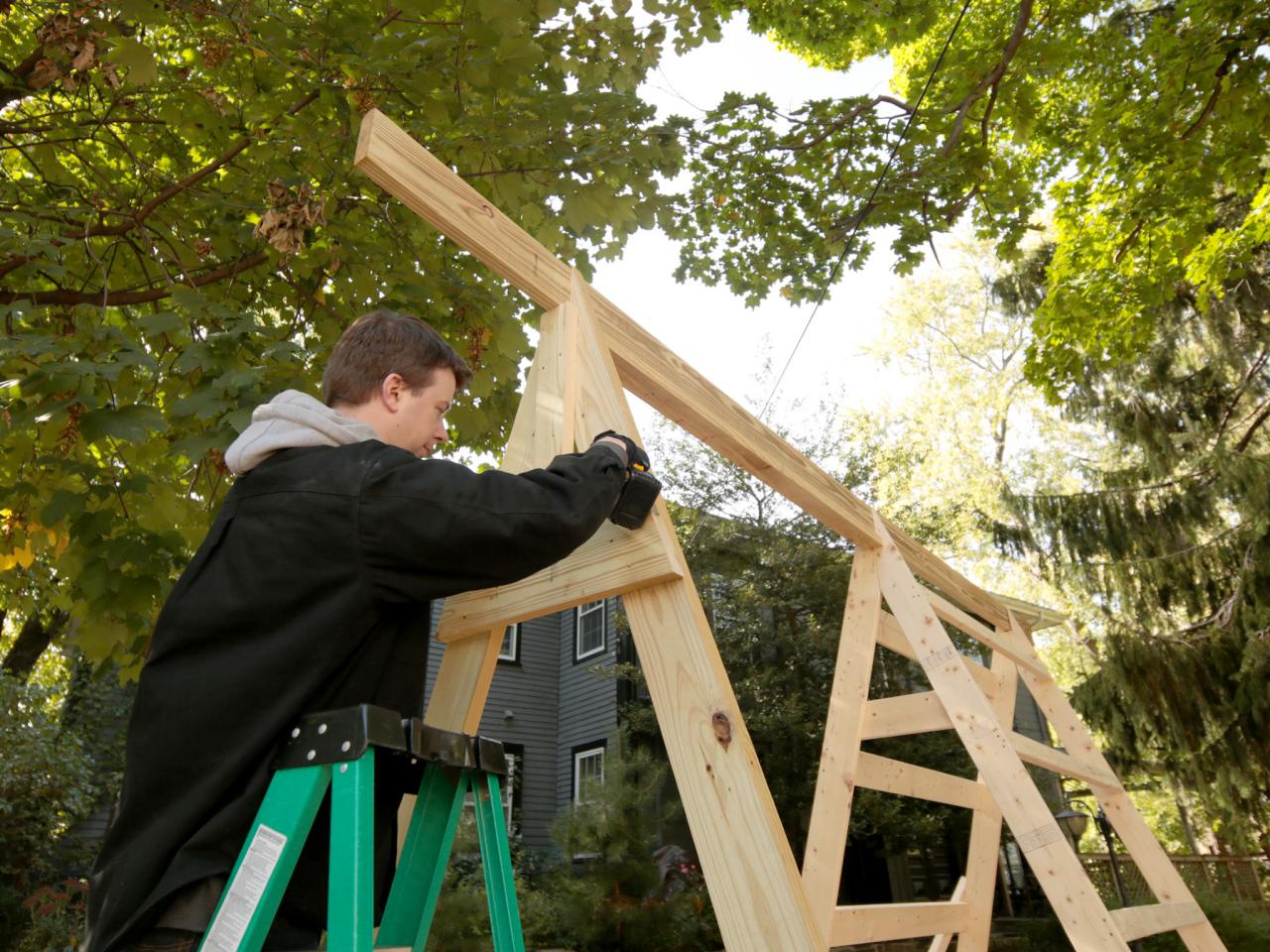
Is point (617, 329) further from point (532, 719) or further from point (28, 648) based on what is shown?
point (532, 719)

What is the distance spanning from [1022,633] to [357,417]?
3915 mm

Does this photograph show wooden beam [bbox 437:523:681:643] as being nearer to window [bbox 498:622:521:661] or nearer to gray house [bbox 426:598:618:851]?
gray house [bbox 426:598:618:851]

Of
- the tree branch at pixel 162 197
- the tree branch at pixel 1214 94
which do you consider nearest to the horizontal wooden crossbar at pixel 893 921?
the tree branch at pixel 162 197

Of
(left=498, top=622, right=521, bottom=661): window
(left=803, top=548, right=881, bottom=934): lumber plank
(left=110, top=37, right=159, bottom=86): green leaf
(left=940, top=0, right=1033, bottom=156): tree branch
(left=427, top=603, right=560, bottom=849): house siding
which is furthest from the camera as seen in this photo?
(left=498, top=622, right=521, bottom=661): window

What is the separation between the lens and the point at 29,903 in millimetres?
8406

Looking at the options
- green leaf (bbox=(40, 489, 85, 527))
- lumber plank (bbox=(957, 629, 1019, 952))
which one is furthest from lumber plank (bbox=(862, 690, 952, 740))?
green leaf (bbox=(40, 489, 85, 527))

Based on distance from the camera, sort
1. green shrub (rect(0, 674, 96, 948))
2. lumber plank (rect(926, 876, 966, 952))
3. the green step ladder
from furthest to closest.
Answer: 1. green shrub (rect(0, 674, 96, 948))
2. lumber plank (rect(926, 876, 966, 952))
3. the green step ladder

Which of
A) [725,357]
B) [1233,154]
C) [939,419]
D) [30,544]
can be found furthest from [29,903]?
[939,419]

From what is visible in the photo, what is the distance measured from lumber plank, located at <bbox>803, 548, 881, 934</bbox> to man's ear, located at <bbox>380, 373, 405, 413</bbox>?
2061mm

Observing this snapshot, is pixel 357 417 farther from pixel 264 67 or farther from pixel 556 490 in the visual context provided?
pixel 264 67

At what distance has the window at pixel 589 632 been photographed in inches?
559

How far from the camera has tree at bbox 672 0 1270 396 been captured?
6.06 m

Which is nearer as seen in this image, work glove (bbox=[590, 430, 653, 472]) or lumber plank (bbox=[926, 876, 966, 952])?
work glove (bbox=[590, 430, 653, 472])

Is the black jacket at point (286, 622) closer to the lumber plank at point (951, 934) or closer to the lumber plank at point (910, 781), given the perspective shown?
the lumber plank at point (910, 781)
